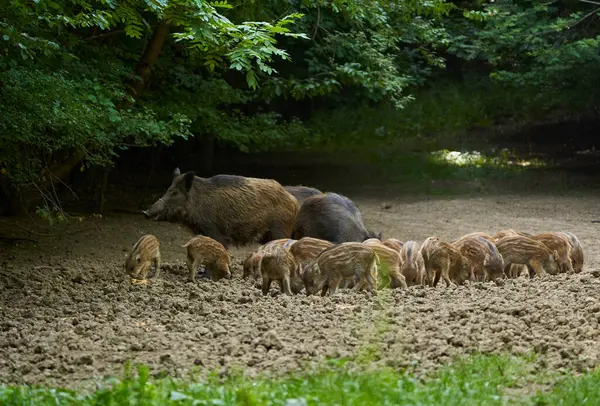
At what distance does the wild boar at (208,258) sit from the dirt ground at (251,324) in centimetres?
22

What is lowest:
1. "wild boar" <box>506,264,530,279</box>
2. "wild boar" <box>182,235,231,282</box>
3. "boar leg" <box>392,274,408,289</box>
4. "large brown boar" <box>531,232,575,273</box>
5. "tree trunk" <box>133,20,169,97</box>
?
"wild boar" <box>182,235,231,282</box>

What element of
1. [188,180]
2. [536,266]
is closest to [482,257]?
[536,266]

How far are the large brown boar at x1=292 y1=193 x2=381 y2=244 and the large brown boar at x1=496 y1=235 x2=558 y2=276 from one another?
2.38 m

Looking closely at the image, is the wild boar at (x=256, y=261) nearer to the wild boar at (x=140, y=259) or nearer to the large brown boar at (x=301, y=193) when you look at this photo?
the wild boar at (x=140, y=259)

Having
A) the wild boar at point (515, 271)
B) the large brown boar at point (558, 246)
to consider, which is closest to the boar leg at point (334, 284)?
the wild boar at point (515, 271)

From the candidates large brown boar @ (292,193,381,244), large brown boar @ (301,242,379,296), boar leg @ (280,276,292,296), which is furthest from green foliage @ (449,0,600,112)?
boar leg @ (280,276,292,296)

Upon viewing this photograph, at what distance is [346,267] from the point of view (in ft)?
27.1

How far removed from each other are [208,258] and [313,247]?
1343mm

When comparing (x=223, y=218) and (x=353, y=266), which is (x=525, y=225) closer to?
(x=223, y=218)

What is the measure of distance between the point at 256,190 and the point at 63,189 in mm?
6390

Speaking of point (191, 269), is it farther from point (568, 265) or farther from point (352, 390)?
point (352, 390)

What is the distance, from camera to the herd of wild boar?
27.7 ft

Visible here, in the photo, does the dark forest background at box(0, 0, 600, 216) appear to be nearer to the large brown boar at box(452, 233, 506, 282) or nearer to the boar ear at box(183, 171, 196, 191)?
the boar ear at box(183, 171, 196, 191)

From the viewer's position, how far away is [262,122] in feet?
51.0
